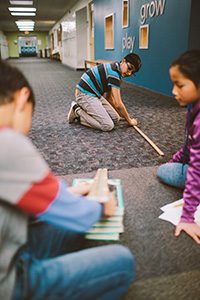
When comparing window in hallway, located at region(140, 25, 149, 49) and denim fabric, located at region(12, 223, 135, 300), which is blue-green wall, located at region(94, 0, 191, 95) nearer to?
window in hallway, located at region(140, 25, 149, 49)

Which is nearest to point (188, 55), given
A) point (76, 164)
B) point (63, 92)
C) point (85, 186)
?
point (85, 186)

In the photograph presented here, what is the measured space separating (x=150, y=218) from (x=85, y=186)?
21.4 inches

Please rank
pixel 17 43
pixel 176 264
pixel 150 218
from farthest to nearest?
pixel 17 43
pixel 150 218
pixel 176 264

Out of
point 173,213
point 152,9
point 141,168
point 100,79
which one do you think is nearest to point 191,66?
point 173,213

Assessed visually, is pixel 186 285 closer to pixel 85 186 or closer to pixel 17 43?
pixel 85 186

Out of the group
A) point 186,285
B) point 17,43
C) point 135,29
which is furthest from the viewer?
point 17,43

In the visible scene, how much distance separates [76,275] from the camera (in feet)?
2.54

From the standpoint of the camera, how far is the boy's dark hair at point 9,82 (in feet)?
2.28

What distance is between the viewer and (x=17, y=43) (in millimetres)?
28016

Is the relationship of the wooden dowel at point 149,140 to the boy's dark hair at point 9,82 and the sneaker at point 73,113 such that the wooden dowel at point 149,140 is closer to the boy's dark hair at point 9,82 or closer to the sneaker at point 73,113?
the sneaker at point 73,113

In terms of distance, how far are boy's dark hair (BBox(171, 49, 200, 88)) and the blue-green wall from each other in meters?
3.01

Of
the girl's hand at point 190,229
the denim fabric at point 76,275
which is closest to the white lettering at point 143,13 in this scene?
the girl's hand at point 190,229

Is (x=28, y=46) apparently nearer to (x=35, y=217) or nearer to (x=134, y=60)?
(x=134, y=60)

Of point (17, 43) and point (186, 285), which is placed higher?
point (17, 43)
